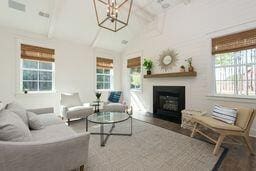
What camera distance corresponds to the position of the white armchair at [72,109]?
12.6 feet

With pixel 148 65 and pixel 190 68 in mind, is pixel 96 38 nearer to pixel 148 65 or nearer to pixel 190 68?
pixel 148 65

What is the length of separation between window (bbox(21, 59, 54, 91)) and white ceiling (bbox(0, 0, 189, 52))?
3.28 feet

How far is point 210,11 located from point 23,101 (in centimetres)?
583

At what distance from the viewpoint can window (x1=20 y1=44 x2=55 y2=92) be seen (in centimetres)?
427

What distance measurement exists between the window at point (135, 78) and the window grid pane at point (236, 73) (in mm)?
2927

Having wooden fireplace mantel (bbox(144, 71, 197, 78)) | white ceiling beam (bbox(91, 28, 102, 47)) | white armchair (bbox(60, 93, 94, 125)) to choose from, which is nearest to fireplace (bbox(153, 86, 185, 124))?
wooden fireplace mantel (bbox(144, 71, 197, 78))

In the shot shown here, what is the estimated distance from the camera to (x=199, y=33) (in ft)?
12.7

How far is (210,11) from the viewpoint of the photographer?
366 cm

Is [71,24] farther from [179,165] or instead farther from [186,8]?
[179,165]

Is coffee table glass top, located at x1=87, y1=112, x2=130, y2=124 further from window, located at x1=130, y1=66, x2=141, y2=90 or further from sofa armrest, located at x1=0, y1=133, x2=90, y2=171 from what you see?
window, located at x1=130, y1=66, x2=141, y2=90

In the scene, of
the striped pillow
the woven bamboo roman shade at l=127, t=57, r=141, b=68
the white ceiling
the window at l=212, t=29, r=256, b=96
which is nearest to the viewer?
the striped pillow

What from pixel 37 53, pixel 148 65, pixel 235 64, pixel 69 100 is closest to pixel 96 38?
pixel 37 53

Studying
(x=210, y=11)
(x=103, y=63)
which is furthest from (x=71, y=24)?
(x=210, y=11)

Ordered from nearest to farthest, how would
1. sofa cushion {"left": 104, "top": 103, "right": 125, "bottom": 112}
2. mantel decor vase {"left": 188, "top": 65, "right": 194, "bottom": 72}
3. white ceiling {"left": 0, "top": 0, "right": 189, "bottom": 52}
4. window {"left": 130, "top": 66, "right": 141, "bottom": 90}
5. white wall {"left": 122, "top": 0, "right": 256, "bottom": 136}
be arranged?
white wall {"left": 122, "top": 0, "right": 256, "bottom": 136} → white ceiling {"left": 0, "top": 0, "right": 189, "bottom": 52} → mantel decor vase {"left": 188, "top": 65, "right": 194, "bottom": 72} → sofa cushion {"left": 104, "top": 103, "right": 125, "bottom": 112} → window {"left": 130, "top": 66, "right": 141, "bottom": 90}
